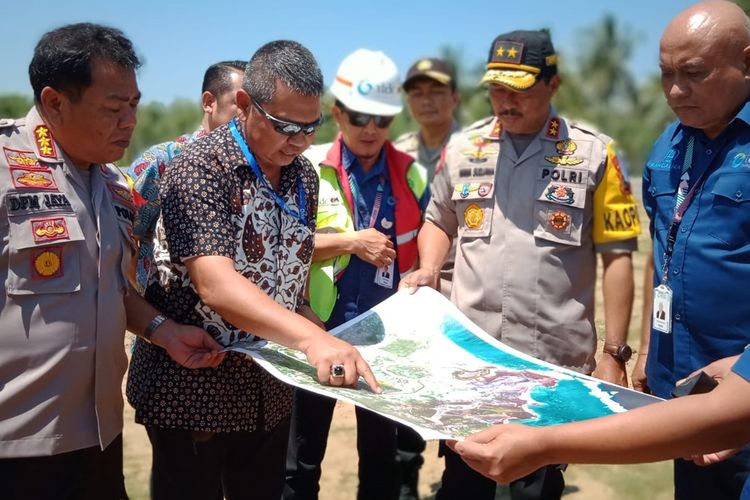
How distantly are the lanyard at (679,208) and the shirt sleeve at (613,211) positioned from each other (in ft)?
1.49

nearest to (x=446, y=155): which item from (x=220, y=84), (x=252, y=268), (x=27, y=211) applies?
(x=220, y=84)

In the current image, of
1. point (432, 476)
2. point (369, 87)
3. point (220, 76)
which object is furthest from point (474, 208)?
point (432, 476)

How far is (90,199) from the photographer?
6.96 ft

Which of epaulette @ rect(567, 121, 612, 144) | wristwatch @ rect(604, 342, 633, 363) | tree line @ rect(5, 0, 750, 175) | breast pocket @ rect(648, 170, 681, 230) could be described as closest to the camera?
breast pocket @ rect(648, 170, 681, 230)

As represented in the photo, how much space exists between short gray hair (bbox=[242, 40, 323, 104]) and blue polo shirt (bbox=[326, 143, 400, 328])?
1.25 m

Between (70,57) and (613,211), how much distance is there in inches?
80.2

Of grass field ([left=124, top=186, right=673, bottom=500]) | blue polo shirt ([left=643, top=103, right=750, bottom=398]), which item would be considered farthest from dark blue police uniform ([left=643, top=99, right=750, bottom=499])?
grass field ([left=124, top=186, right=673, bottom=500])

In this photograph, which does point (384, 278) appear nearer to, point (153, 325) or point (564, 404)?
point (153, 325)

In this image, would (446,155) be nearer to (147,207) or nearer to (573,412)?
(147,207)

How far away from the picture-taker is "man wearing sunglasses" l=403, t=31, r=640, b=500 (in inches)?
113

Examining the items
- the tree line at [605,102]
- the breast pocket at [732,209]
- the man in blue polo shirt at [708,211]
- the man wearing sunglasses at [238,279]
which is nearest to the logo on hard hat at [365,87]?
the man wearing sunglasses at [238,279]

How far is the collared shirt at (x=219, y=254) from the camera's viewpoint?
2078 mm

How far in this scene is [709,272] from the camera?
7.27 feet

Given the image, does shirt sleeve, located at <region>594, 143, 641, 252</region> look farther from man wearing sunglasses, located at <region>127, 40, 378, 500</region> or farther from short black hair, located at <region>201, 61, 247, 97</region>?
short black hair, located at <region>201, 61, 247, 97</region>
